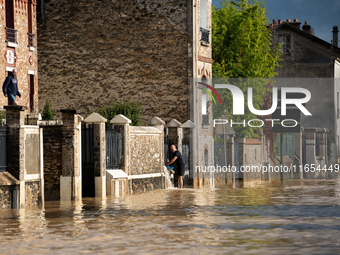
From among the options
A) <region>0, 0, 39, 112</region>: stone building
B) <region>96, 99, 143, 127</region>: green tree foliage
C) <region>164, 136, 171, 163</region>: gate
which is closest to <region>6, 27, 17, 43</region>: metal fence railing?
<region>0, 0, 39, 112</region>: stone building

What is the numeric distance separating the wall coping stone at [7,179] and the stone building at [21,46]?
11.1m

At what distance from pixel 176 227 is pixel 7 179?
561 cm

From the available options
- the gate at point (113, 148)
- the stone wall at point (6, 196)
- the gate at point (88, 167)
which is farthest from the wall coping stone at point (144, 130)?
the stone wall at point (6, 196)

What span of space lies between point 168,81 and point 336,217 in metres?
17.4

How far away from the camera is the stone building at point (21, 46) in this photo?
27375mm

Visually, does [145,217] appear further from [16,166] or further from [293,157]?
[293,157]

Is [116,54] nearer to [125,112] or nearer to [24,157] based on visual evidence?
[125,112]

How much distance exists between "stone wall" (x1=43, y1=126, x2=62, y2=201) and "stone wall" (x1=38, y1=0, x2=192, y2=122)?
12241mm

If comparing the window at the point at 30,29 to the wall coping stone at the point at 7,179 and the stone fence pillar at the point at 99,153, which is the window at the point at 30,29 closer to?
the stone fence pillar at the point at 99,153

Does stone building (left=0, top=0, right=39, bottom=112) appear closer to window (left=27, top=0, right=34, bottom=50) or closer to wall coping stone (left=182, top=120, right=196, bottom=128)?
window (left=27, top=0, right=34, bottom=50)

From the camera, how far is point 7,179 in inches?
623

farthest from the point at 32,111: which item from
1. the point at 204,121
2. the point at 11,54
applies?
the point at 204,121

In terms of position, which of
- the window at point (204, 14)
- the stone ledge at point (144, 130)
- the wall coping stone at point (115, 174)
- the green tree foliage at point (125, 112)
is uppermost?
the window at point (204, 14)

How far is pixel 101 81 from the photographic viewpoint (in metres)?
30.9
